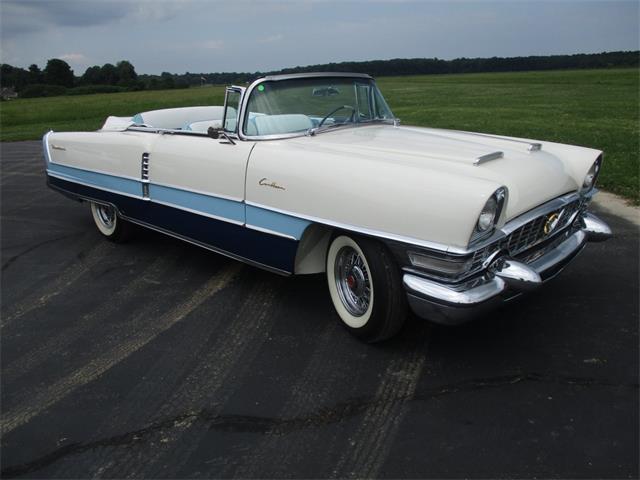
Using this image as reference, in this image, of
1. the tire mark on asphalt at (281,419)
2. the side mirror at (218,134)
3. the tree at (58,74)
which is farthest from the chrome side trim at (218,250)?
the tree at (58,74)

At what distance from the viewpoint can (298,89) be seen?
4.08 m

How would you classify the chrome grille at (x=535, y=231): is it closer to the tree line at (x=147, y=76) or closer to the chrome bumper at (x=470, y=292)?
the chrome bumper at (x=470, y=292)

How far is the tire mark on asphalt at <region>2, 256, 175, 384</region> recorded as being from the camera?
128 inches

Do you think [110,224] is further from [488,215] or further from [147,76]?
[147,76]

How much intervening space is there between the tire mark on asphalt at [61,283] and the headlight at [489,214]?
3127 millimetres

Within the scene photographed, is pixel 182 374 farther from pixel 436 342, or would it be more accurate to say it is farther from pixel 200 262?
pixel 200 262

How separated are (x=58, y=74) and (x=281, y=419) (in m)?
57.2

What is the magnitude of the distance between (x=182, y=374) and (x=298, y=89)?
217 cm

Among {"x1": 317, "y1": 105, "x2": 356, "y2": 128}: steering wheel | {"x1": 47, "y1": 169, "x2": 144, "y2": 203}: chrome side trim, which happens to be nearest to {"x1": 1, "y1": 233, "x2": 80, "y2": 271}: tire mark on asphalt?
{"x1": 47, "y1": 169, "x2": 144, "y2": 203}: chrome side trim

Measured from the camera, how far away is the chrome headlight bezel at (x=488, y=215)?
272 cm

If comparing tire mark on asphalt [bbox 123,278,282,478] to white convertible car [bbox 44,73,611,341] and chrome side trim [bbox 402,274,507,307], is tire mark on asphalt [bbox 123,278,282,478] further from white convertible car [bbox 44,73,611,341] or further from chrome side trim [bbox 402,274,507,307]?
chrome side trim [bbox 402,274,507,307]

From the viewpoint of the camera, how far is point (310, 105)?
13.5ft

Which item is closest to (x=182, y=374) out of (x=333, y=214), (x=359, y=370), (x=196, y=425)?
(x=196, y=425)

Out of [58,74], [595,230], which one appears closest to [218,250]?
[595,230]
